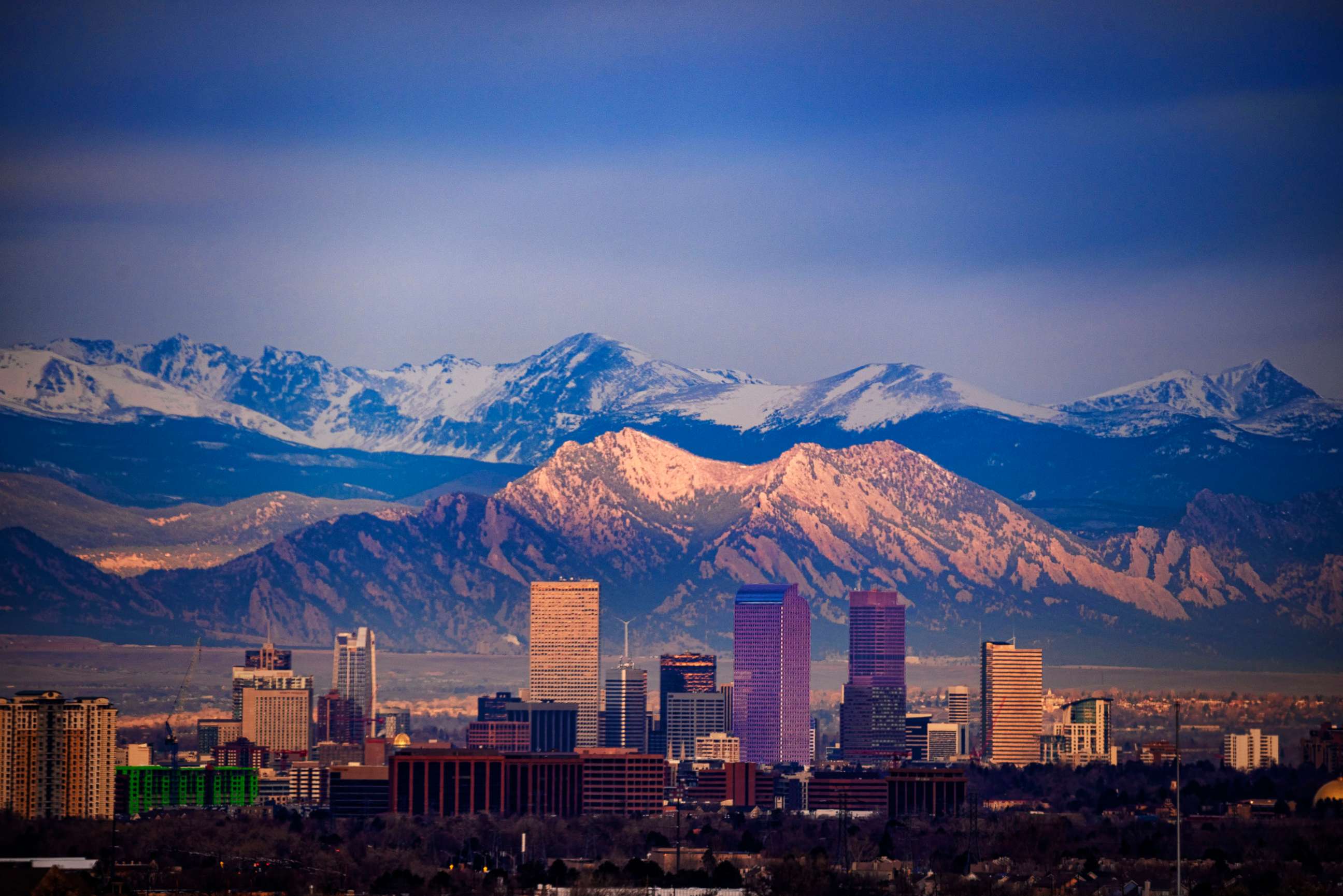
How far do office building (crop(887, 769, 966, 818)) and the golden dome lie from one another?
23341 mm

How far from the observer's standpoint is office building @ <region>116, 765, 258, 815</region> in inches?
6973

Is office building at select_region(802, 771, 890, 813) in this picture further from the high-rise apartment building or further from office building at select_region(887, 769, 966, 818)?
the high-rise apartment building

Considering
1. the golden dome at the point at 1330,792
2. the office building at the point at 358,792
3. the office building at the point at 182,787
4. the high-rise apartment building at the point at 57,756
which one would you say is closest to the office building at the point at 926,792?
the golden dome at the point at 1330,792

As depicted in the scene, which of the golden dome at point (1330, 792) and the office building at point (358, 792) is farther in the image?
the office building at point (358, 792)

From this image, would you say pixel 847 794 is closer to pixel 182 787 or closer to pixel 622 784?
pixel 622 784

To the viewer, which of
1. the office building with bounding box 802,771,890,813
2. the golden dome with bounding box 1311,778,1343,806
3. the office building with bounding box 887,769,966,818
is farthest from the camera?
the office building with bounding box 802,771,890,813

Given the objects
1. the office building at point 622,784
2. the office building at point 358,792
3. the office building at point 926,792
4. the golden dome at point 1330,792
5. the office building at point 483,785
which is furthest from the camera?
the office building at point 622,784

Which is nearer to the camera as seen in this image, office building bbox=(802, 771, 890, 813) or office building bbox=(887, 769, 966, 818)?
office building bbox=(887, 769, 966, 818)

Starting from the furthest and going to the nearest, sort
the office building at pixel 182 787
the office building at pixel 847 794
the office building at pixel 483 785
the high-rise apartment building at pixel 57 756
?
the office building at pixel 847 794
the office building at pixel 483 785
the office building at pixel 182 787
the high-rise apartment building at pixel 57 756

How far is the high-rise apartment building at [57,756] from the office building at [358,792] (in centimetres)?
1523

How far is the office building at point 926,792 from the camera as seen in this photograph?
177875 millimetres

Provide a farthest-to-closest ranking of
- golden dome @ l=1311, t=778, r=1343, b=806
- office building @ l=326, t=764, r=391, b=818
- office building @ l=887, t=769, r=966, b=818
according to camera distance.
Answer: office building @ l=326, t=764, r=391, b=818, office building @ l=887, t=769, r=966, b=818, golden dome @ l=1311, t=778, r=1343, b=806

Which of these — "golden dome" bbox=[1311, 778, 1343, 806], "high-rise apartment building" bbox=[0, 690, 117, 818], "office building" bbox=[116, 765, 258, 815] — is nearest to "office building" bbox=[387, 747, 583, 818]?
"office building" bbox=[116, 765, 258, 815]

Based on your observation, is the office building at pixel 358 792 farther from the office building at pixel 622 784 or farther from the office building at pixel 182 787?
the office building at pixel 622 784
